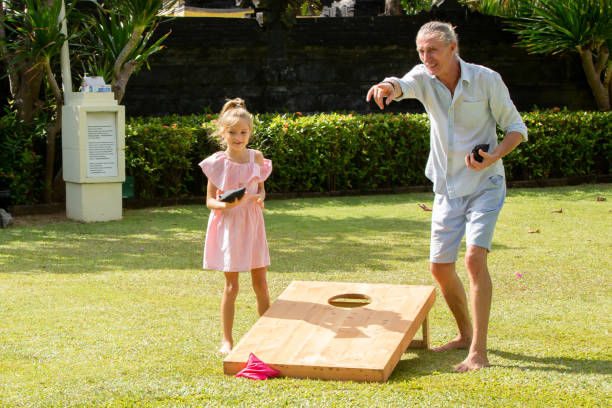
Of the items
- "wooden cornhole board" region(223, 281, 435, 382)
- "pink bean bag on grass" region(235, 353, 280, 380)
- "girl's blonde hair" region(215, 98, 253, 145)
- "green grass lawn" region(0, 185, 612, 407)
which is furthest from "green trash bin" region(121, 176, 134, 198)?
"pink bean bag on grass" region(235, 353, 280, 380)

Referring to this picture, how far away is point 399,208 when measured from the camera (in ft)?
38.0

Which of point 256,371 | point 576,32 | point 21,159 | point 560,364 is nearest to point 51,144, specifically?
point 21,159

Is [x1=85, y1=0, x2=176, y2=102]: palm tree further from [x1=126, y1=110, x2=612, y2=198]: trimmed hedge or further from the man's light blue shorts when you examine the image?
the man's light blue shorts

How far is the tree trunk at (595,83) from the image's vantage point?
1555 cm

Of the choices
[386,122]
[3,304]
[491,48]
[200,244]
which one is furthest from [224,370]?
[491,48]

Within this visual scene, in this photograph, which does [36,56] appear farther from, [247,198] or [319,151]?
[247,198]

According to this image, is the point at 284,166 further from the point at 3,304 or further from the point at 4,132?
the point at 3,304

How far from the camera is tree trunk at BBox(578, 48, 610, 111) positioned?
51.0 ft

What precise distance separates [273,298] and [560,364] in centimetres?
249

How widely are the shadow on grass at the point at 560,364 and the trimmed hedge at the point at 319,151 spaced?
7530mm

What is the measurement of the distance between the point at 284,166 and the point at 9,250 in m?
5.07

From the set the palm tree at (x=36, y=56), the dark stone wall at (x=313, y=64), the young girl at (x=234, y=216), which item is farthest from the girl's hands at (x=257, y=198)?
the dark stone wall at (x=313, y=64)

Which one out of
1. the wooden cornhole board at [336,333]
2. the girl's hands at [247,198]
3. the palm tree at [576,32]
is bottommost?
the wooden cornhole board at [336,333]

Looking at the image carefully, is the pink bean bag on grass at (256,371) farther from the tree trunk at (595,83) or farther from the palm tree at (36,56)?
the tree trunk at (595,83)
